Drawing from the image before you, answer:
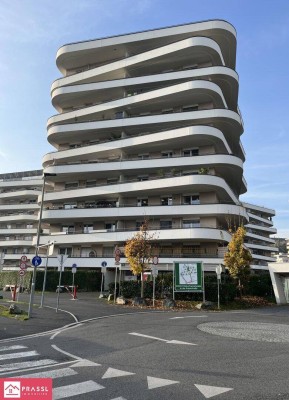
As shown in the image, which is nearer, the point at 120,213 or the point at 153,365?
the point at 153,365

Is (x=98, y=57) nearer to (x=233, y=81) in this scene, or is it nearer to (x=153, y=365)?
(x=233, y=81)

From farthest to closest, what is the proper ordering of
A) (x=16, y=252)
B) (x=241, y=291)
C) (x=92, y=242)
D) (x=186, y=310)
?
1. (x=16, y=252)
2. (x=92, y=242)
3. (x=241, y=291)
4. (x=186, y=310)

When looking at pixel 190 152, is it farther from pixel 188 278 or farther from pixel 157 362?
pixel 157 362

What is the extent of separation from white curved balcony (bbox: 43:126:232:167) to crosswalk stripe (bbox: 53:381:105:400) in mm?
33928

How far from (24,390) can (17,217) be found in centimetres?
7022

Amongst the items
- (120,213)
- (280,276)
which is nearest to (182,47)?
(120,213)

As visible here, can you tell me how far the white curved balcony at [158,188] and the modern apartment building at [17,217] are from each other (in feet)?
90.7

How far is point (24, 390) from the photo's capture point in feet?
16.3

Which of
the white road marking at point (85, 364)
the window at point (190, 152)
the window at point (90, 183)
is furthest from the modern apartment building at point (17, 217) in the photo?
the white road marking at point (85, 364)

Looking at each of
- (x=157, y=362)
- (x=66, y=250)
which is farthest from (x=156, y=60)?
(x=157, y=362)

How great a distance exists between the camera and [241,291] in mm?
30688

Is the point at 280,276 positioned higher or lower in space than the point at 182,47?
lower

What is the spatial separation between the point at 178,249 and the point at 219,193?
7.88 m

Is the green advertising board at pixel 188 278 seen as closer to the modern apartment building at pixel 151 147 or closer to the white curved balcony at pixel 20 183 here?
the modern apartment building at pixel 151 147
